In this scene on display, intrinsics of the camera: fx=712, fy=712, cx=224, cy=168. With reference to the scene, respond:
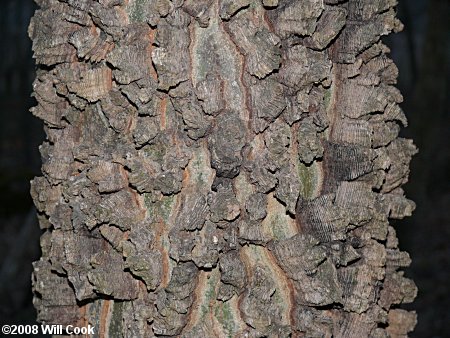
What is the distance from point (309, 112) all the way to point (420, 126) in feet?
19.2

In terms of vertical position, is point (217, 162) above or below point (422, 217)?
below

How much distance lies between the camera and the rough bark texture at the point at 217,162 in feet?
5.78

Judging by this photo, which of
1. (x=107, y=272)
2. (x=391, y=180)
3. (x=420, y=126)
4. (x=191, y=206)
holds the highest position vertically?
(x=420, y=126)

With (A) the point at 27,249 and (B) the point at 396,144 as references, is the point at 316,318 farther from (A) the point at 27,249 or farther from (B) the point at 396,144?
(A) the point at 27,249

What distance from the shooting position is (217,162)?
1.76m

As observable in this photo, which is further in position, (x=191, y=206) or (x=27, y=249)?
(x=27, y=249)

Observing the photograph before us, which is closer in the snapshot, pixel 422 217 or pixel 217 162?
pixel 217 162

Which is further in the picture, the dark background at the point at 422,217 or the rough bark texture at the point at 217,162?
the dark background at the point at 422,217

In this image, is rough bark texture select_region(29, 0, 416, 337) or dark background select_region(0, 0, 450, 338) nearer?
rough bark texture select_region(29, 0, 416, 337)

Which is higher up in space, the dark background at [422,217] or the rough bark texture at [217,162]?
the dark background at [422,217]

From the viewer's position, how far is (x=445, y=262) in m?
8.50

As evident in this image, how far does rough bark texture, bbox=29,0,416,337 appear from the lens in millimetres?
1762

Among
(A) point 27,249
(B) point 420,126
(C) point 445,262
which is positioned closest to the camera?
(A) point 27,249

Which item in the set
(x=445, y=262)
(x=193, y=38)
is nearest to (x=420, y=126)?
(x=445, y=262)
